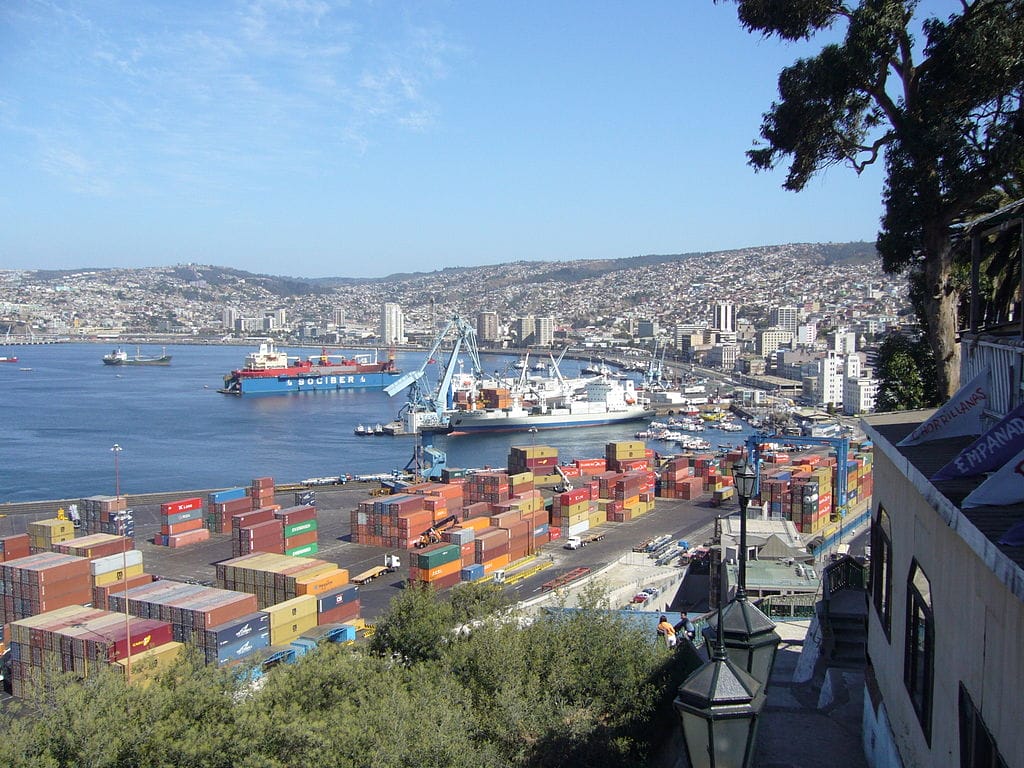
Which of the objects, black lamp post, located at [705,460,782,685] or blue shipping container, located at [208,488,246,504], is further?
blue shipping container, located at [208,488,246,504]

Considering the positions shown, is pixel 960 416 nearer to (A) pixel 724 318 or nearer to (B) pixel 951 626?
(B) pixel 951 626

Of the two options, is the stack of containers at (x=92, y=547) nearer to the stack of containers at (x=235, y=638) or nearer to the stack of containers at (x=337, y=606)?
the stack of containers at (x=337, y=606)

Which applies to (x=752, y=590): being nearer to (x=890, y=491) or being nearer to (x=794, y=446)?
(x=890, y=491)

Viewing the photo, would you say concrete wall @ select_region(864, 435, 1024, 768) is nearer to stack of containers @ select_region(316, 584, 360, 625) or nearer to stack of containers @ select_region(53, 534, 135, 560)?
stack of containers @ select_region(316, 584, 360, 625)

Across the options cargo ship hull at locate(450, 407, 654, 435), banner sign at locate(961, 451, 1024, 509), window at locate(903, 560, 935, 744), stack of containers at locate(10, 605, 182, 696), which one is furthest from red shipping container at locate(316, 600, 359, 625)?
cargo ship hull at locate(450, 407, 654, 435)

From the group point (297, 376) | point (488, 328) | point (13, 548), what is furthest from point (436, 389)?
point (488, 328)

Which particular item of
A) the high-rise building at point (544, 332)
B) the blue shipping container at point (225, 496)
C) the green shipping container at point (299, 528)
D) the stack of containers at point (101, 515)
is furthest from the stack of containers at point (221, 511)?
the high-rise building at point (544, 332)
